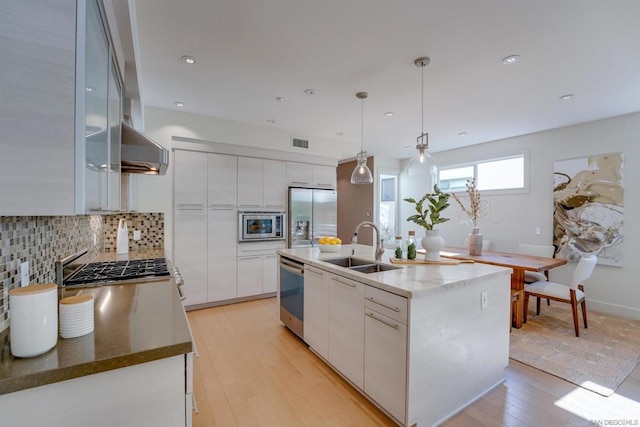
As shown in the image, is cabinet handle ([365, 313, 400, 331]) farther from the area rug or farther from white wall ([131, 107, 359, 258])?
white wall ([131, 107, 359, 258])

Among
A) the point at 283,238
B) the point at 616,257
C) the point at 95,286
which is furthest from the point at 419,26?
the point at 616,257

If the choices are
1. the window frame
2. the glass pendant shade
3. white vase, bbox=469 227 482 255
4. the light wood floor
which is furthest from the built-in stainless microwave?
the window frame

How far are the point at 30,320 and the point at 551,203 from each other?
18.7 ft

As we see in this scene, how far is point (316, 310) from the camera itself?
2.50m

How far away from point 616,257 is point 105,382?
5.48m

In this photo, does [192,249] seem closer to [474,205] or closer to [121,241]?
[121,241]

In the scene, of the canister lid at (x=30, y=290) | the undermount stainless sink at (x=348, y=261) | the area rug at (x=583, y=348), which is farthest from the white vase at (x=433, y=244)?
the canister lid at (x=30, y=290)

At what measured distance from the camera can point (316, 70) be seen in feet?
8.69

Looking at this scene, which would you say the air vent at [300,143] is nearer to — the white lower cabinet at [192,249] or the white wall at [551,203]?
the white lower cabinet at [192,249]

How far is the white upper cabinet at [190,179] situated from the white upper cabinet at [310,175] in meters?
1.30

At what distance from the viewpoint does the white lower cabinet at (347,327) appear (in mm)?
1963

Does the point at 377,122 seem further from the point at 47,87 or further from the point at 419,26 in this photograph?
the point at 47,87

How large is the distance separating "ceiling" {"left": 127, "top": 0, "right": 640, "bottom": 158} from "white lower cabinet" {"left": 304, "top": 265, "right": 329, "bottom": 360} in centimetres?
190

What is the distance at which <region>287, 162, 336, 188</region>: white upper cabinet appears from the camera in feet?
15.0
